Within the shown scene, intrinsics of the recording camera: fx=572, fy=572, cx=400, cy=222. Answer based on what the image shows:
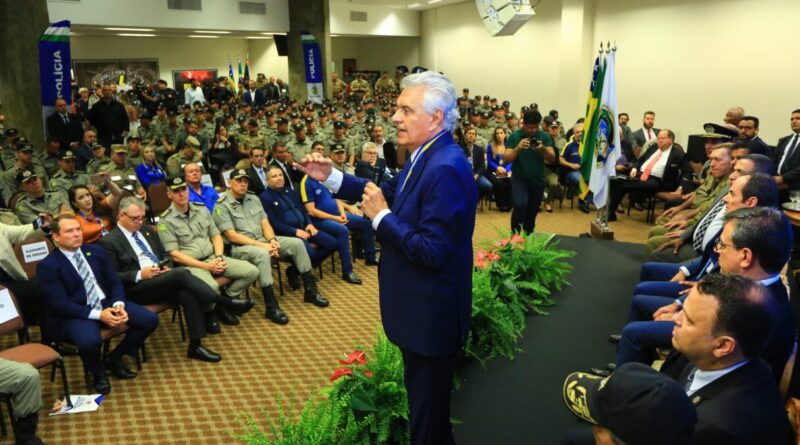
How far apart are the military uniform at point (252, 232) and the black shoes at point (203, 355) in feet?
2.57

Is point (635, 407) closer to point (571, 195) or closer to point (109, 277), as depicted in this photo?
point (109, 277)

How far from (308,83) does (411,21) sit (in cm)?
617

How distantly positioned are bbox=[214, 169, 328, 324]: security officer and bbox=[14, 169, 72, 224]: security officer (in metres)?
1.42

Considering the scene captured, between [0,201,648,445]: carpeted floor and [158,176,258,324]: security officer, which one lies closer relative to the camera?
[0,201,648,445]: carpeted floor

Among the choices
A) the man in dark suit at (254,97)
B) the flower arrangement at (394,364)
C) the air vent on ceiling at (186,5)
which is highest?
the air vent on ceiling at (186,5)

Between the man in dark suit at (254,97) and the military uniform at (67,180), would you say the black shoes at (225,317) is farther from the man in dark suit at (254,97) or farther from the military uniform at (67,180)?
the man in dark suit at (254,97)

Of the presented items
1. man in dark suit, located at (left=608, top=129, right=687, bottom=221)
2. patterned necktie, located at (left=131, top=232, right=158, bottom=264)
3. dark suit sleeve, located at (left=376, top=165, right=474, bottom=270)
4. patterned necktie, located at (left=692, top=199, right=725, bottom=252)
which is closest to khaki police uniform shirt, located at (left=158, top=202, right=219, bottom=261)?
patterned necktie, located at (left=131, top=232, right=158, bottom=264)

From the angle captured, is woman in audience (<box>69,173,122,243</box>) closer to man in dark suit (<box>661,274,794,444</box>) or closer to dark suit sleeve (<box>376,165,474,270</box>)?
dark suit sleeve (<box>376,165,474,270</box>)

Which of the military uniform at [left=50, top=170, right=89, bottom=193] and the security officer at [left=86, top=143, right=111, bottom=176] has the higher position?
the security officer at [left=86, top=143, right=111, bottom=176]

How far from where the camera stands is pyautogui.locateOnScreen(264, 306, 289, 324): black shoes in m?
4.57

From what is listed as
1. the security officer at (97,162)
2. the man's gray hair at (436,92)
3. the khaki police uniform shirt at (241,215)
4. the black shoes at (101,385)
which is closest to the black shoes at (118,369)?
the black shoes at (101,385)

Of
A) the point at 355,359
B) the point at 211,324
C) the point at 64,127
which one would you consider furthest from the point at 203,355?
the point at 64,127

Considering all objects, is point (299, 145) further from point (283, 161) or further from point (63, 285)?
point (63, 285)

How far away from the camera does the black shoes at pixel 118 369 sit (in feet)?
12.1
